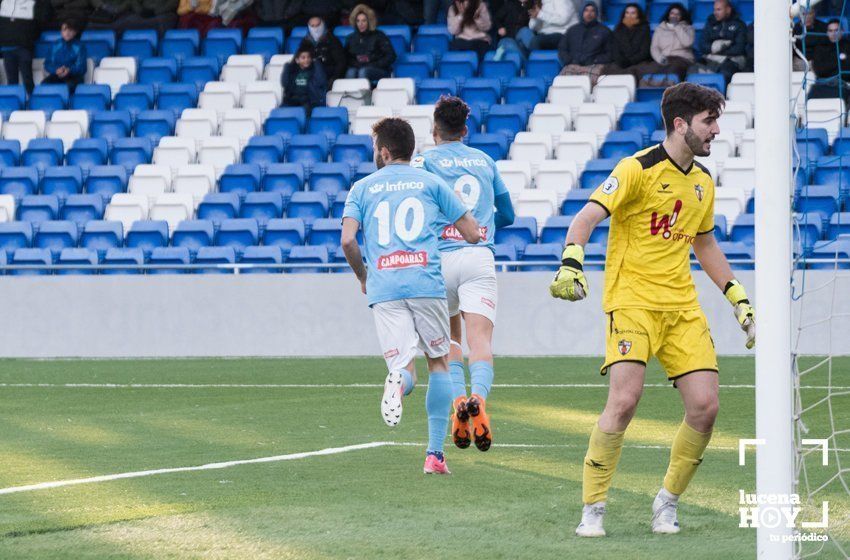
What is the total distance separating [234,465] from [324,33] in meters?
13.7

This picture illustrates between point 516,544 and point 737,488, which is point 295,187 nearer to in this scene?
point 737,488

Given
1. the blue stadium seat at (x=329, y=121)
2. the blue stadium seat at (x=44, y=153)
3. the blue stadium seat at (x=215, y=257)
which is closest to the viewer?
the blue stadium seat at (x=215, y=257)

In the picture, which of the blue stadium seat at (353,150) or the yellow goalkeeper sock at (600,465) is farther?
the blue stadium seat at (353,150)

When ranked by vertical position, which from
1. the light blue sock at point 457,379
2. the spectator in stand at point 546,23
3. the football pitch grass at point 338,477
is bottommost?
the football pitch grass at point 338,477

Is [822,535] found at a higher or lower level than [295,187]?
lower

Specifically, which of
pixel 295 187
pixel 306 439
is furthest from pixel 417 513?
pixel 295 187

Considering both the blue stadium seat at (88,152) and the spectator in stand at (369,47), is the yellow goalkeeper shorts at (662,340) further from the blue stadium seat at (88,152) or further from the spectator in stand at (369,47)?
the blue stadium seat at (88,152)

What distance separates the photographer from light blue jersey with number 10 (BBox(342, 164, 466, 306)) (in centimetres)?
710

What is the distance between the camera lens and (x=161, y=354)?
54.5ft

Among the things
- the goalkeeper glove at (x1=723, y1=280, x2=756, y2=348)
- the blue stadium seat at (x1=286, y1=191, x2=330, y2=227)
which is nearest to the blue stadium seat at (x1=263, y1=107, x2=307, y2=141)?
the blue stadium seat at (x1=286, y1=191, x2=330, y2=227)

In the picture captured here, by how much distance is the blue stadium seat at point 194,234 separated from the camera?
18.1 metres

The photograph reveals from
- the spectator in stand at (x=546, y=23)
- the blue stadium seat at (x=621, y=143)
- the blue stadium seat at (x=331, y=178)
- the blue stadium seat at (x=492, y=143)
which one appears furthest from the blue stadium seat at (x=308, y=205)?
the spectator in stand at (x=546, y=23)

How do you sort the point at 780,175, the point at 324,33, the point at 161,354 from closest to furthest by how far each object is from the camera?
the point at 780,175
the point at 161,354
the point at 324,33

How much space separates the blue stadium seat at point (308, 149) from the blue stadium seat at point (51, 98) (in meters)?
4.23
